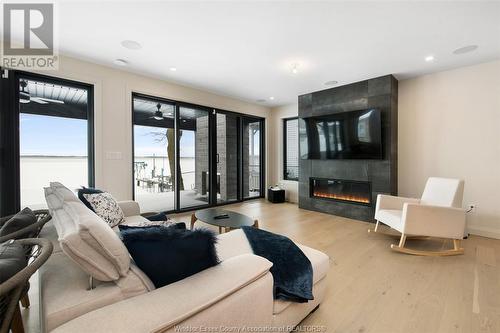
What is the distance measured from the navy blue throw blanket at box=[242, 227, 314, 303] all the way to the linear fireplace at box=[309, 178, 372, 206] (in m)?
3.01

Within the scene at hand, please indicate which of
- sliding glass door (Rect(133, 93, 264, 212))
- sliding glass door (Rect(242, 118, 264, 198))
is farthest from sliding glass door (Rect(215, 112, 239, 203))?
sliding glass door (Rect(242, 118, 264, 198))

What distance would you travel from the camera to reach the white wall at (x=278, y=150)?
231 inches

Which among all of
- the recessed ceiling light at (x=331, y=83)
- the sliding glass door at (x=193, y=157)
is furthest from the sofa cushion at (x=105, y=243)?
the recessed ceiling light at (x=331, y=83)

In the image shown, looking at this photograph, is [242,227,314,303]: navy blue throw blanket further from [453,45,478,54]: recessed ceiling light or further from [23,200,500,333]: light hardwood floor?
[453,45,478,54]: recessed ceiling light

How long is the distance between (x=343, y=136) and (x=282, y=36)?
7.81 ft

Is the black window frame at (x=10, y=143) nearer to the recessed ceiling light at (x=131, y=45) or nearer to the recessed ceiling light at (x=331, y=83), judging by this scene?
the recessed ceiling light at (x=131, y=45)

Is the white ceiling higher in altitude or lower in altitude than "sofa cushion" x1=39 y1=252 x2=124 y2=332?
higher

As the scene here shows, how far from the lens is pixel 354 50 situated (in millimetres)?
2957

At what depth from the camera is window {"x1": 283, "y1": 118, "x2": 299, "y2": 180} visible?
598cm

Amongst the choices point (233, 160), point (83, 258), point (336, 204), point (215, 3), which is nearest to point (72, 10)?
point (215, 3)

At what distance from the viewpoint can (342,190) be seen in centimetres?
454

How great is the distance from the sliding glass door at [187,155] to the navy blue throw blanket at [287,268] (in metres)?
3.15

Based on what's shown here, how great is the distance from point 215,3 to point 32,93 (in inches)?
115

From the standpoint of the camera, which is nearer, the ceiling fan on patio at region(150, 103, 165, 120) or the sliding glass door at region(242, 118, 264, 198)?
the ceiling fan on patio at region(150, 103, 165, 120)
